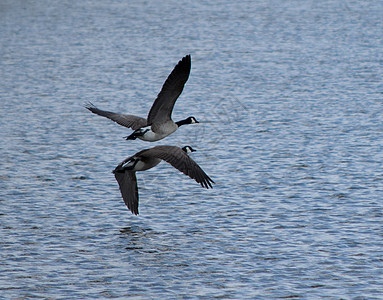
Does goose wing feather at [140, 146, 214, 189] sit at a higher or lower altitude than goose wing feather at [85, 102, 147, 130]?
lower

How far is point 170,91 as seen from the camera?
17.6 meters

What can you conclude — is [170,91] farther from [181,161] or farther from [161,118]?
[181,161]

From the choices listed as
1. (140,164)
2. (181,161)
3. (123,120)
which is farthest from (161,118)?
(181,161)

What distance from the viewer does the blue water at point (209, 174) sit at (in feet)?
44.1

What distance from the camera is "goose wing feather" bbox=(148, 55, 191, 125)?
16691mm

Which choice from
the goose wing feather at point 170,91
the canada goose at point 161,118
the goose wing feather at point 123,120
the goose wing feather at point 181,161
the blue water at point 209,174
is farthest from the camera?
the goose wing feather at point 123,120

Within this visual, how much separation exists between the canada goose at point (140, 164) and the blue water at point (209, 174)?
50 cm

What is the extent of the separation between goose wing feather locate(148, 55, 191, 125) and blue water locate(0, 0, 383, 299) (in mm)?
1835

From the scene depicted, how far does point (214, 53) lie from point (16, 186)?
93.8 feet

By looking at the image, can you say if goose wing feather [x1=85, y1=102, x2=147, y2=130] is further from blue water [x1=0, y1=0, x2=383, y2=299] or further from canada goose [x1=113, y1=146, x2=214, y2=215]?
canada goose [x1=113, y1=146, x2=214, y2=215]

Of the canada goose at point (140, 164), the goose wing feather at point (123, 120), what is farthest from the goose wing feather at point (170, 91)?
the canada goose at point (140, 164)

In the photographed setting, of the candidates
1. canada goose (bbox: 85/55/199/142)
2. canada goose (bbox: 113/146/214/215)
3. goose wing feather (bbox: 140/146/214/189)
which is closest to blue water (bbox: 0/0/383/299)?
canada goose (bbox: 113/146/214/215)

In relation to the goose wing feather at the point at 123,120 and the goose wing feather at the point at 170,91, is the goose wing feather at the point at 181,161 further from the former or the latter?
the goose wing feather at the point at 123,120

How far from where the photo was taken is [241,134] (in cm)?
2630
